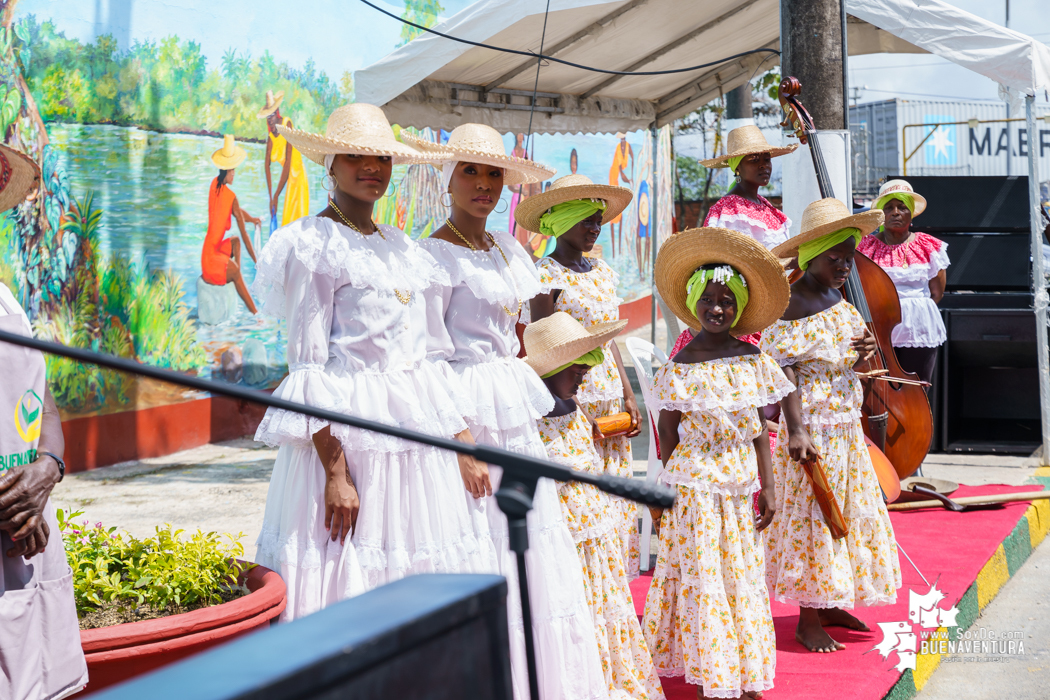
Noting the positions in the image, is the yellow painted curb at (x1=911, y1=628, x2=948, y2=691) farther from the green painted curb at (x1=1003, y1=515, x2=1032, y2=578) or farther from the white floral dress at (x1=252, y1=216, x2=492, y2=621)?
the white floral dress at (x1=252, y1=216, x2=492, y2=621)

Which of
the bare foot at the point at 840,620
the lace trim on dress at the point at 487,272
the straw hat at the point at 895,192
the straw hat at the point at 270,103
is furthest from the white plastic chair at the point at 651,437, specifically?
the straw hat at the point at 270,103

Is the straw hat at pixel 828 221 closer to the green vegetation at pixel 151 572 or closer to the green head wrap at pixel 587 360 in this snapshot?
the green head wrap at pixel 587 360

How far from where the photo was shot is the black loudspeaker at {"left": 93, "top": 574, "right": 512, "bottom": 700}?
76 cm

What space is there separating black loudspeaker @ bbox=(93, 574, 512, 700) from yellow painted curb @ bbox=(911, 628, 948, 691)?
11.6ft

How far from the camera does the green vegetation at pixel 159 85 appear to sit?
287 inches

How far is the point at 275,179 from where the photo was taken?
9.14 meters

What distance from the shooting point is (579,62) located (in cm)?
744

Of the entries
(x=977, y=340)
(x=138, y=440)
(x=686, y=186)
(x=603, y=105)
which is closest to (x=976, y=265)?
(x=977, y=340)

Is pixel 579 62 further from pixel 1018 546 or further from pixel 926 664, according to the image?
pixel 926 664

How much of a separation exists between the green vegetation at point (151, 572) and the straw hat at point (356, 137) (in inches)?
Result: 46.7

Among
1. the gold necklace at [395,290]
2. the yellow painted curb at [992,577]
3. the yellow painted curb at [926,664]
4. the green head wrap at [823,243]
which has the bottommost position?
the yellow painted curb at [926,664]

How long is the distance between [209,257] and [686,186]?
2322cm

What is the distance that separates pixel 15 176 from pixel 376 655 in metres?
2.23
